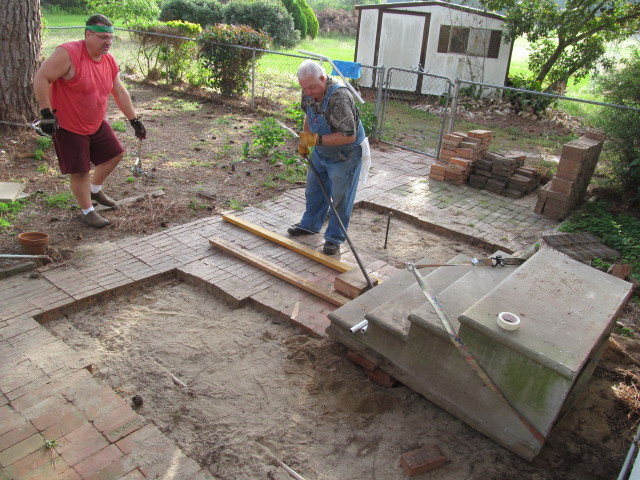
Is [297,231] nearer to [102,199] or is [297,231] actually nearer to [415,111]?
[102,199]

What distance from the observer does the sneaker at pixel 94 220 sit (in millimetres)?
5344

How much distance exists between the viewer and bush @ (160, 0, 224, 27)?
23.1m

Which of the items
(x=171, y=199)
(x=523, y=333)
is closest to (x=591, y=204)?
(x=523, y=333)

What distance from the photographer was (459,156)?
7.91 meters

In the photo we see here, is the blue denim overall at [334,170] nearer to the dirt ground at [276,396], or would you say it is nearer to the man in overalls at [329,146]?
the man in overalls at [329,146]

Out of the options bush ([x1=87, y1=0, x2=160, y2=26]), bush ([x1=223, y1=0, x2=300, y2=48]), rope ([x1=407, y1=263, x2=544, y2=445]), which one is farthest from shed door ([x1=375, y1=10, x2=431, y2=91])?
rope ([x1=407, y1=263, x2=544, y2=445])

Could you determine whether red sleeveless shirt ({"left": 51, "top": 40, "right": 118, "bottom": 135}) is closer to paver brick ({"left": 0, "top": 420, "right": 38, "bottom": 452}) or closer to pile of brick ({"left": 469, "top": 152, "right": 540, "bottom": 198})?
paver brick ({"left": 0, "top": 420, "right": 38, "bottom": 452})

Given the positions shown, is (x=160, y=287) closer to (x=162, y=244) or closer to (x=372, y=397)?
(x=162, y=244)

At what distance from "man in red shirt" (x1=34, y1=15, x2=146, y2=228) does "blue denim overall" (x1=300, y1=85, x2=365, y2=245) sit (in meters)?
2.16

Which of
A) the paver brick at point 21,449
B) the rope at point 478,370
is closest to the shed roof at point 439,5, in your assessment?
the rope at point 478,370

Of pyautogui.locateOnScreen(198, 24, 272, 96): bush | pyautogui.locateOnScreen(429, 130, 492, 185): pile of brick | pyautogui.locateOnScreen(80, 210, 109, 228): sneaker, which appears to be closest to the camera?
pyautogui.locateOnScreen(80, 210, 109, 228): sneaker

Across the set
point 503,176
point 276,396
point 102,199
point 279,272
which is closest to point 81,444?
point 276,396

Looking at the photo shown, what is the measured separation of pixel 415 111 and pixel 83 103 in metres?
10.3

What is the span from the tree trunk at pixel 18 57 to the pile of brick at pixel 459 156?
643 centimetres
